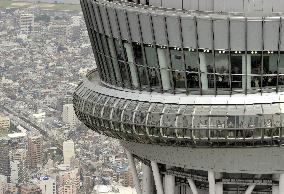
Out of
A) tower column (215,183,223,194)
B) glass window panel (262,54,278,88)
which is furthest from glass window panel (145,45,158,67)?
tower column (215,183,223,194)

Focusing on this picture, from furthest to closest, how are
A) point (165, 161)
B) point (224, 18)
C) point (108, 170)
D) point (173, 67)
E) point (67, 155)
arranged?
point (67, 155) → point (108, 170) → point (165, 161) → point (173, 67) → point (224, 18)

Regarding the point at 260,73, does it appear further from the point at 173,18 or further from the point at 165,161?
the point at 165,161

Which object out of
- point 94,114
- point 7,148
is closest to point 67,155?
point 7,148

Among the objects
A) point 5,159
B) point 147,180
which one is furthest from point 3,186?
point 147,180

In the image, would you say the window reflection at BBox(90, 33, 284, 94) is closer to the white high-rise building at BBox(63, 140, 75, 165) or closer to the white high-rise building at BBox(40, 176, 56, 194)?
the white high-rise building at BBox(40, 176, 56, 194)

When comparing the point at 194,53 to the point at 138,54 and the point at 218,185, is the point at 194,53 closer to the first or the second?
the point at 138,54

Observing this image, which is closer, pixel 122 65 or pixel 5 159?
pixel 122 65

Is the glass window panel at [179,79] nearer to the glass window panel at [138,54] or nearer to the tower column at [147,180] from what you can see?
the glass window panel at [138,54]
